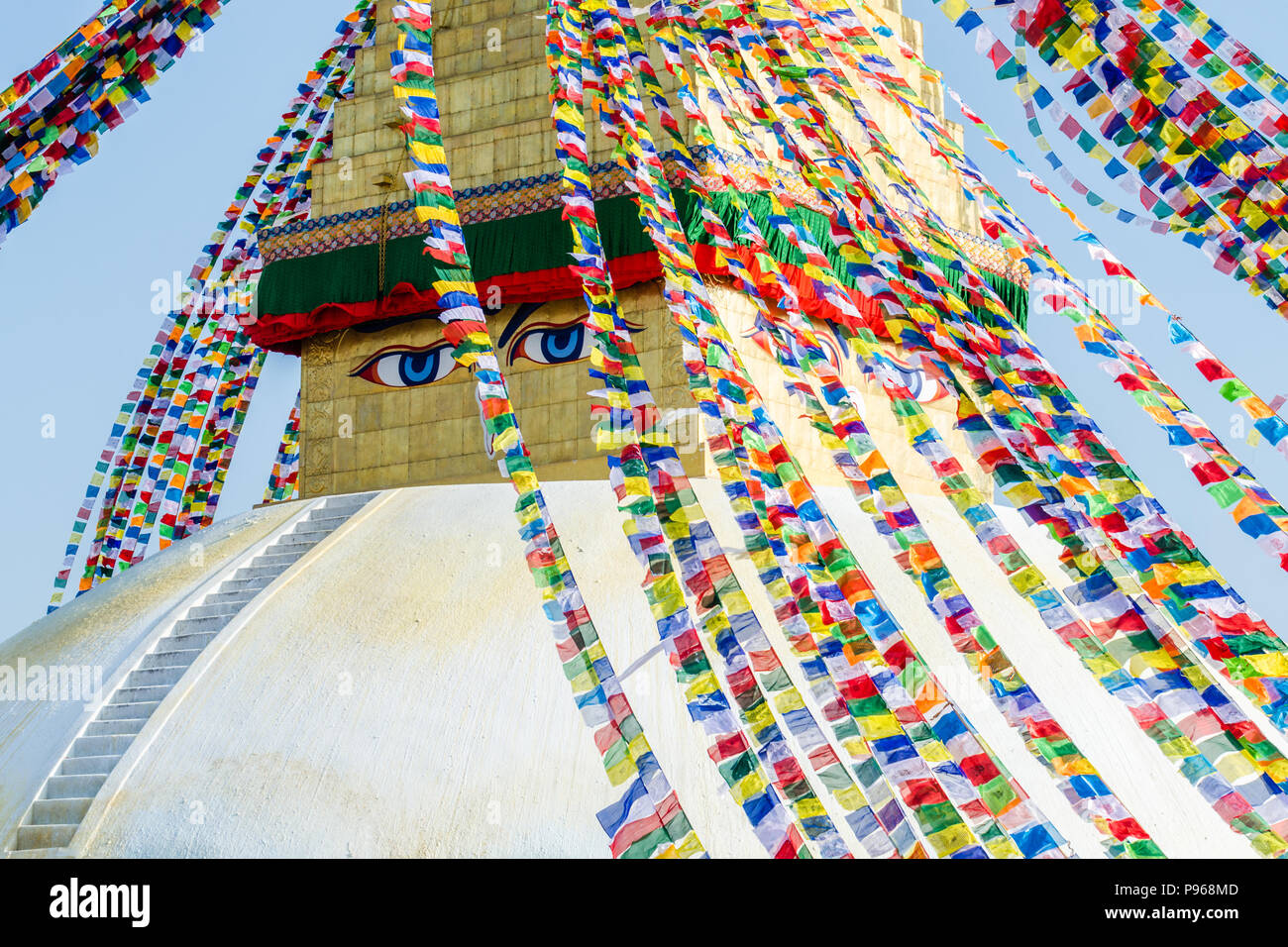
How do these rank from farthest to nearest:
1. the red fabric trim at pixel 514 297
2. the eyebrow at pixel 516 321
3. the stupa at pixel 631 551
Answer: the eyebrow at pixel 516 321 < the red fabric trim at pixel 514 297 < the stupa at pixel 631 551

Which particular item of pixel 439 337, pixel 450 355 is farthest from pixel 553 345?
pixel 439 337

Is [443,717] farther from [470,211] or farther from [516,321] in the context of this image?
[470,211]

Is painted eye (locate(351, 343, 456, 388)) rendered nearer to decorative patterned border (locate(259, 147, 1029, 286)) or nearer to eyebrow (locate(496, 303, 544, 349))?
eyebrow (locate(496, 303, 544, 349))

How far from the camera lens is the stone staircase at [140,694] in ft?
16.5

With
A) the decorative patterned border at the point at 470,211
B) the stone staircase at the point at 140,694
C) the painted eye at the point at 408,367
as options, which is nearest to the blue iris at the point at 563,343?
the painted eye at the point at 408,367

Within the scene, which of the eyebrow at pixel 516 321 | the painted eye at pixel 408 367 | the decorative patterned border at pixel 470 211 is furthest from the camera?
the painted eye at pixel 408 367

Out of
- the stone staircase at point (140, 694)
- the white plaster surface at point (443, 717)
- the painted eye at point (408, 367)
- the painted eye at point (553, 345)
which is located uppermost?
the painted eye at point (553, 345)

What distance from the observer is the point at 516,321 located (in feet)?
24.6

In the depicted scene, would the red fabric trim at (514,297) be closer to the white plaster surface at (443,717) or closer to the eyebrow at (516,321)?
the eyebrow at (516,321)

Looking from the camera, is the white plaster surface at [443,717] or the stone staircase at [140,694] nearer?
the white plaster surface at [443,717]

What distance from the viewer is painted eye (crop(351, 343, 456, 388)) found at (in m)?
7.69

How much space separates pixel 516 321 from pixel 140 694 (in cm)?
307

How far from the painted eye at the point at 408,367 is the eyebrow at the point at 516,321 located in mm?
354

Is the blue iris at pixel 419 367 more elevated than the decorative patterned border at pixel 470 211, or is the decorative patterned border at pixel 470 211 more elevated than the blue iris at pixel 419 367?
the decorative patterned border at pixel 470 211
